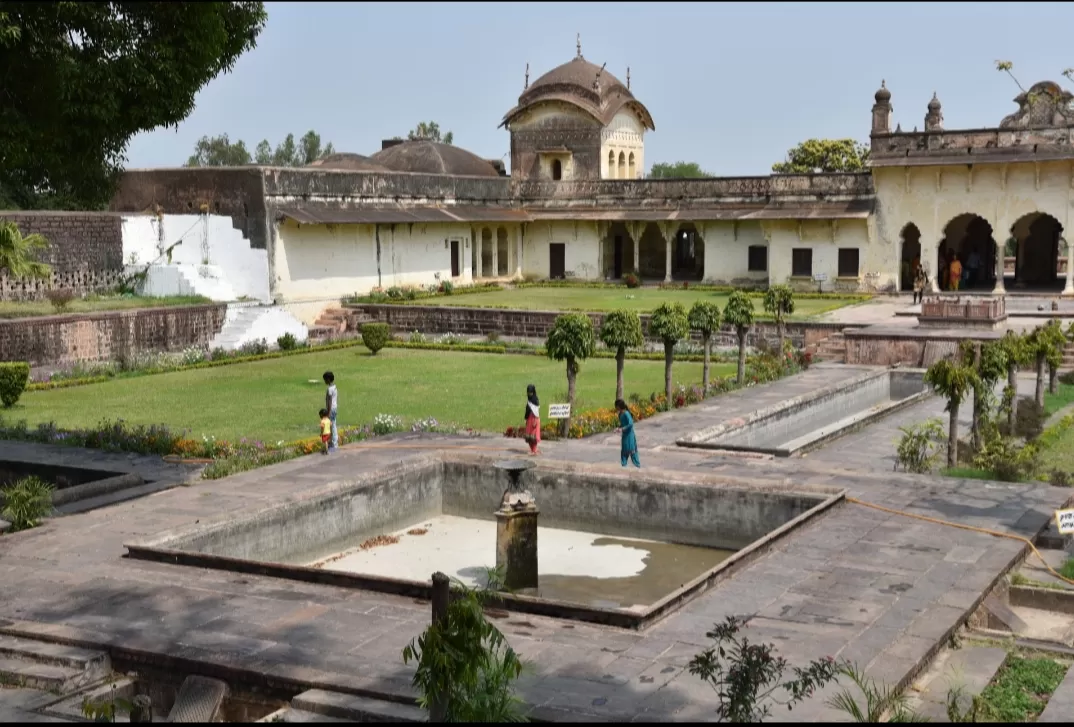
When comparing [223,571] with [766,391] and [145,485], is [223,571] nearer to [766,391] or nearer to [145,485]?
[145,485]

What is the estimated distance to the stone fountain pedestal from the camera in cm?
840

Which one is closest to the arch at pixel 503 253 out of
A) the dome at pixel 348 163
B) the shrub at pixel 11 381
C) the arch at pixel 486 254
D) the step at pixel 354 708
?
the arch at pixel 486 254

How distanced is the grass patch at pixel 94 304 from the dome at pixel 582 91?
13.9 meters

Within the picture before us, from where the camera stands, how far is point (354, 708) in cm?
551

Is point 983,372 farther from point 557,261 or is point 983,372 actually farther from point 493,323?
point 557,261

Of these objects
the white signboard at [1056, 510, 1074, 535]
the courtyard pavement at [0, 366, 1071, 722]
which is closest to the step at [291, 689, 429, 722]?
the courtyard pavement at [0, 366, 1071, 722]

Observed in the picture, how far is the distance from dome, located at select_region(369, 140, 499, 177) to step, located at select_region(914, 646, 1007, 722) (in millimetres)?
27650

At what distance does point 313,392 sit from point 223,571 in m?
8.79

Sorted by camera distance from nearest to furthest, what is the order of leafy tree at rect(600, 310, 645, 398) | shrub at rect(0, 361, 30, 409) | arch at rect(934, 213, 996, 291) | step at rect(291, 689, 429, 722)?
step at rect(291, 689, 429, 722) < leafy tree at rect(600, 310, 645, 398) < shrub at rect(0, 361, 30, 409) < arch at rect(934, 213, 996, 291)

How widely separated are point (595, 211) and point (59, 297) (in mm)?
15541

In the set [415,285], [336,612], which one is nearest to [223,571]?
[336,612]

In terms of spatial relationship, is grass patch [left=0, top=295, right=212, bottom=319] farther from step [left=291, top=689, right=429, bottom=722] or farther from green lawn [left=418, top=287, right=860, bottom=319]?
step [left=291, top=689, right=429, bottom=722]

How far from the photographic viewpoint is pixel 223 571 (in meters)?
7.80

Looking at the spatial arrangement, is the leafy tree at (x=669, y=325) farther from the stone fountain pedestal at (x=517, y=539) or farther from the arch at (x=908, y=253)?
the arch at (x=908, y=253)
